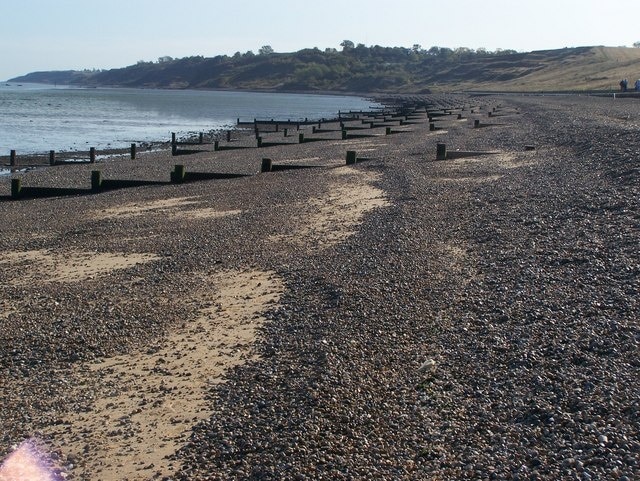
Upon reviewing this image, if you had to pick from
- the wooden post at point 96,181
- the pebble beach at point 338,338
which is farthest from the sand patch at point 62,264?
the wooden post at point 96,181

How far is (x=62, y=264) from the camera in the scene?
39.1 ft

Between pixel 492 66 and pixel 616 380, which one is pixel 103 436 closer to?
pixel 616 380

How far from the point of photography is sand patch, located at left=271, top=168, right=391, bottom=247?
12.9m

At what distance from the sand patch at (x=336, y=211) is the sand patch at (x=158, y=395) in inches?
132

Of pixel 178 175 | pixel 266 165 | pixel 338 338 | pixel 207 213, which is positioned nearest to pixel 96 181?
pixel 178 175

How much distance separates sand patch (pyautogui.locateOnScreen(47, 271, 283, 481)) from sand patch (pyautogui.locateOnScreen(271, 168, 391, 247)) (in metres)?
3.34

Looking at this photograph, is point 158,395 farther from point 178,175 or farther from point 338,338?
point 178,175

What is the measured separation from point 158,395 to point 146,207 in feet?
35.4

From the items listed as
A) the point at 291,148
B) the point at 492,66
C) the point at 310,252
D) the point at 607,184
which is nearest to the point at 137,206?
the point at 310,252

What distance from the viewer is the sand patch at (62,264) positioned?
1112 cm

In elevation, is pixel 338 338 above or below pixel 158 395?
above

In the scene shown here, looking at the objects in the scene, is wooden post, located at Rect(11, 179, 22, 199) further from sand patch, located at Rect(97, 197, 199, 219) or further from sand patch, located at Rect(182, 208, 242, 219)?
sand patch, located at Rect(182, 208, 242, 219)

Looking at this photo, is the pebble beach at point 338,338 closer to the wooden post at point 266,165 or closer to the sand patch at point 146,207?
the sand patch at point 146,207

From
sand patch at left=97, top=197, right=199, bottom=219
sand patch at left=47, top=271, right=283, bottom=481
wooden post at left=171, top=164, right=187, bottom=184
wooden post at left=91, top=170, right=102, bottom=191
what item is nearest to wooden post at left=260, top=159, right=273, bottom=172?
wooden post at left=171, top=164, right=187, bottom=184
